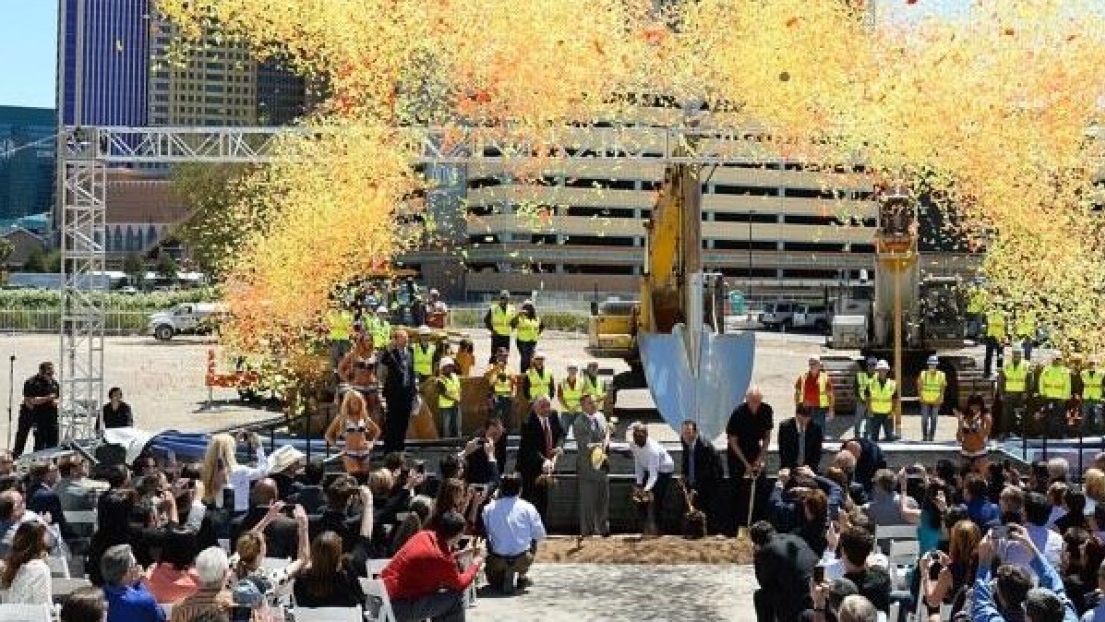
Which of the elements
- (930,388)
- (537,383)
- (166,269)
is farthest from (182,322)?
(166,269)

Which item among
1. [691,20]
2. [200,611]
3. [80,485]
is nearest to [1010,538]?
[200,611]

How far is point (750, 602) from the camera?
40.3ft

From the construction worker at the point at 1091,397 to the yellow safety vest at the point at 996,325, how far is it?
684cm

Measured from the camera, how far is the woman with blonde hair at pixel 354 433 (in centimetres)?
1259

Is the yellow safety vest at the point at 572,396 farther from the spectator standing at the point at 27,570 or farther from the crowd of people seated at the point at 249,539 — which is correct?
the spectator standing at the point at 27,570

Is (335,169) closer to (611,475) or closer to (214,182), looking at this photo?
(611,475)

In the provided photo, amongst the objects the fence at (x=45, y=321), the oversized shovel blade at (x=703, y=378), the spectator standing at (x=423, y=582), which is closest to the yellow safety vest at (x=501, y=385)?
the oversized shovel blade at (x=703, y=378)

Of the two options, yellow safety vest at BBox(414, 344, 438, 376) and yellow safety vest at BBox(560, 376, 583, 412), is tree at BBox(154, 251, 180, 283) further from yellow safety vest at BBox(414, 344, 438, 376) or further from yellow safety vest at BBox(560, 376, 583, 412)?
yellow safety vest at BBox(560, 376, 583, 412)

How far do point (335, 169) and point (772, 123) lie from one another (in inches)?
420

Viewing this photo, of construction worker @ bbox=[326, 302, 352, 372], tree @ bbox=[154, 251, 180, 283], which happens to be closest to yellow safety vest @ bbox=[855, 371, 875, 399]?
construction worker @ bbox=[326, 302, 352, 372]

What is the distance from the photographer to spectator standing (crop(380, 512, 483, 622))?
836 centimetres

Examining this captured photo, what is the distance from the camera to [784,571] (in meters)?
8.73

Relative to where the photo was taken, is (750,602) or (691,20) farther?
(691,20)

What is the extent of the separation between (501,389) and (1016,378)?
991 centimetres
